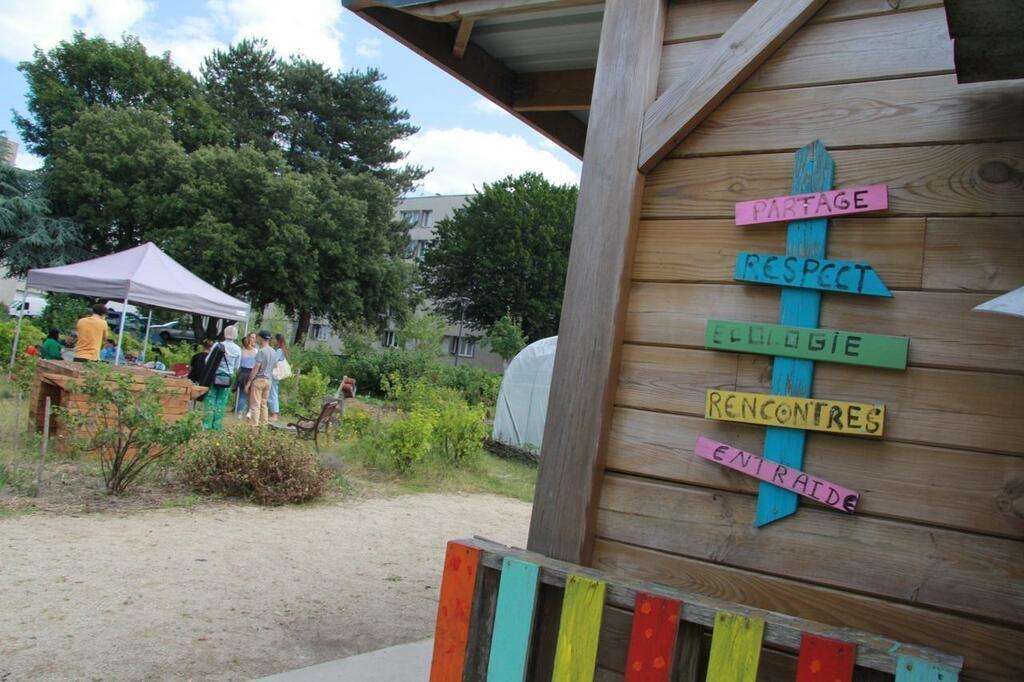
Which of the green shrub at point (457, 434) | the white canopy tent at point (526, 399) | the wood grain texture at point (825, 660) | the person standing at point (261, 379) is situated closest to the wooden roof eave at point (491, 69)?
the wood grain texture at point (825, 660)

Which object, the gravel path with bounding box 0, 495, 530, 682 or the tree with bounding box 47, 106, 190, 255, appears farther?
the tree with bounding box 47, 106, 190, 255

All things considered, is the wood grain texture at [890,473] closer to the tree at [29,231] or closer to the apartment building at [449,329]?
the tree at [29,231]

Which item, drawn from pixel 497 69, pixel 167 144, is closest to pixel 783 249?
pixel 497 69

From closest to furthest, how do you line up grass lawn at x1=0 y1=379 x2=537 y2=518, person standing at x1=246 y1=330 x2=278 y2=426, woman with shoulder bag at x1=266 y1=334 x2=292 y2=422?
grass lawn at x1=0 y1=379 x2=537 y2=518, person standing at x1=246 y1=330 x2=278 y2=426, woman with shoulder bag at x1=266 y1=334 x2=292 y2=422

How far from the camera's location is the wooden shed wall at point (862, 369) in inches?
82.6

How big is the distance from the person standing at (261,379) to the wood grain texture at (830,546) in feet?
36.4

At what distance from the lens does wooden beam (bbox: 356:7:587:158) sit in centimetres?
331

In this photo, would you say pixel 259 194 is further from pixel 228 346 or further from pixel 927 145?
pixel 927 145

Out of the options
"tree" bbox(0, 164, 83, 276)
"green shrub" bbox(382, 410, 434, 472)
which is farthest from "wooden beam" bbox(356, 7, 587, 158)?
"tree" bbox(0, 164, 83, 276)

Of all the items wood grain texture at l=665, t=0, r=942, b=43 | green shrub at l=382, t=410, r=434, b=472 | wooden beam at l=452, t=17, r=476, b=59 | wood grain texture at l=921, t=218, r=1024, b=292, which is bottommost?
green shrub at l=382, t=410, r=434, b=472

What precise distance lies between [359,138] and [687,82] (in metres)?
41.0

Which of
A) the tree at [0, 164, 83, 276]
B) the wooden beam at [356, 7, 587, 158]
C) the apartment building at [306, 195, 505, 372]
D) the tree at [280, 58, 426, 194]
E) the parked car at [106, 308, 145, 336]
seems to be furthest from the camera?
the apartment building at [306, 195, 505, 372]

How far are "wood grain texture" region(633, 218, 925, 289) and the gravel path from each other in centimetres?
293

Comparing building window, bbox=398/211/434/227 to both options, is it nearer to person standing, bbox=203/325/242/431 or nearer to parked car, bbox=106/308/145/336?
parked car, bbox=106/308/145/336
